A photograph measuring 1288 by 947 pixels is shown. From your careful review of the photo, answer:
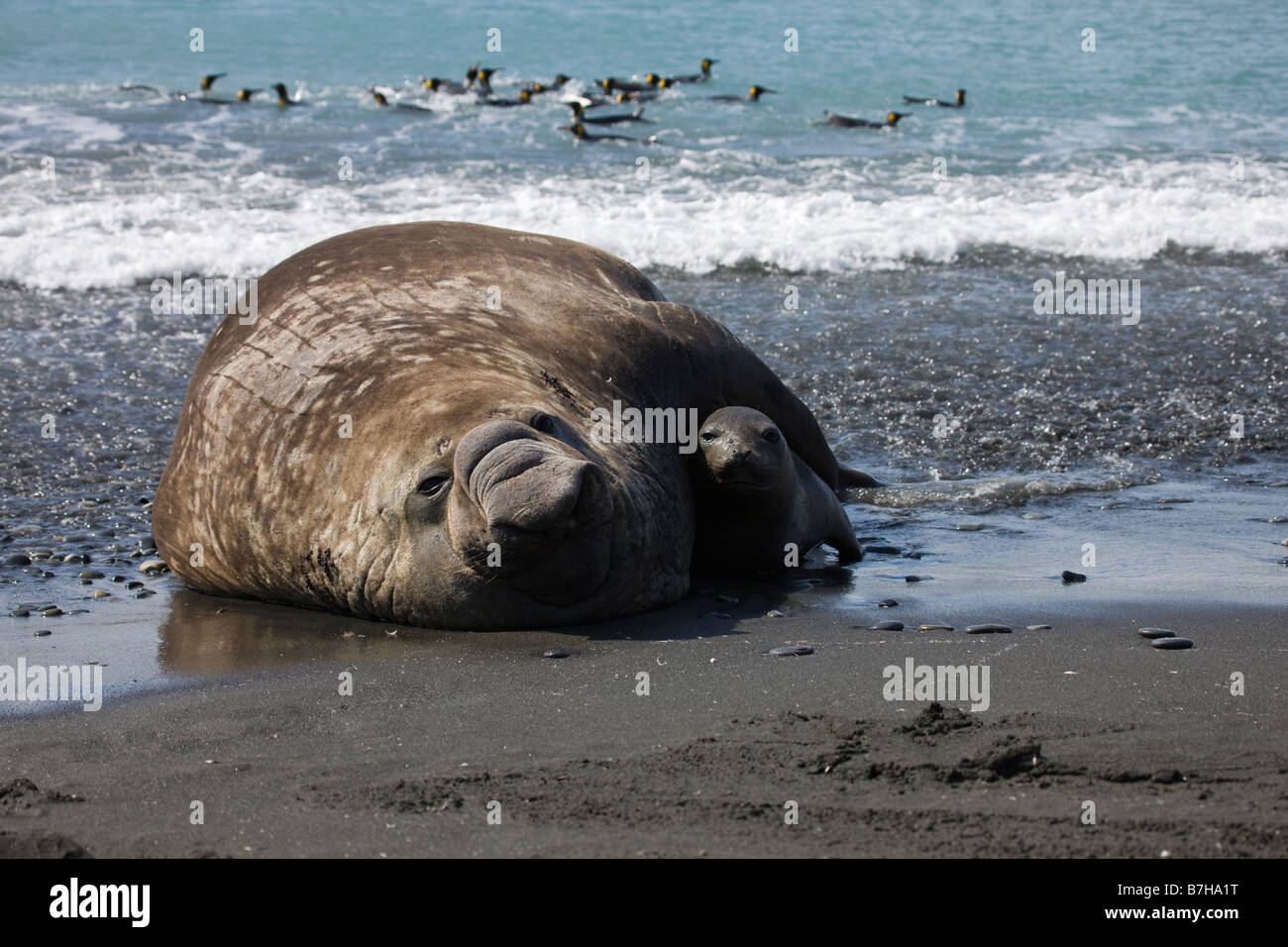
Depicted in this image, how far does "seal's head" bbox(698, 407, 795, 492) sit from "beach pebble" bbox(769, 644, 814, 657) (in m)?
1.17

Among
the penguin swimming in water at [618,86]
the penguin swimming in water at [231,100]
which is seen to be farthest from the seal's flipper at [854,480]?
the penguin swimming in water at [618,86]

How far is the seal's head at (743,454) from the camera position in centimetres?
632

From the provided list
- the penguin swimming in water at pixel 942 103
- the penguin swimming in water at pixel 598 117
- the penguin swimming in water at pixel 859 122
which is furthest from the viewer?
the penguin swimming in water at pixel 942 103

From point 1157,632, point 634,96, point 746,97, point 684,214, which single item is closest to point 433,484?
point 1157,632

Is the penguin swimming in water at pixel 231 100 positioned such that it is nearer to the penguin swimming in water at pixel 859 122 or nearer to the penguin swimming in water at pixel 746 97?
the penguin swimming in water at pixel 746 97

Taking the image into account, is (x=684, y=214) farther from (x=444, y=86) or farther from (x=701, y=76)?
(x=701, y=76)

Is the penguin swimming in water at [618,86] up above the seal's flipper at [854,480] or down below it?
above

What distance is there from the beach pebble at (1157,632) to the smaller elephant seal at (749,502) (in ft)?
5.45

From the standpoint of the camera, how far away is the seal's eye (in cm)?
534

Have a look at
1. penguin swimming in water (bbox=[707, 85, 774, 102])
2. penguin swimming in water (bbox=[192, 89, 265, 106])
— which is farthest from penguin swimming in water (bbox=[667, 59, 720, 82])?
penguin swimming in water (bbox=[192, 89, 265, 106])

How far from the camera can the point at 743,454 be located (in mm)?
6312

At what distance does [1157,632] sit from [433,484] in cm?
253

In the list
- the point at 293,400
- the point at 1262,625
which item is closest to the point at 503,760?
the point at 293,400

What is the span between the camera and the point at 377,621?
5.80 m
